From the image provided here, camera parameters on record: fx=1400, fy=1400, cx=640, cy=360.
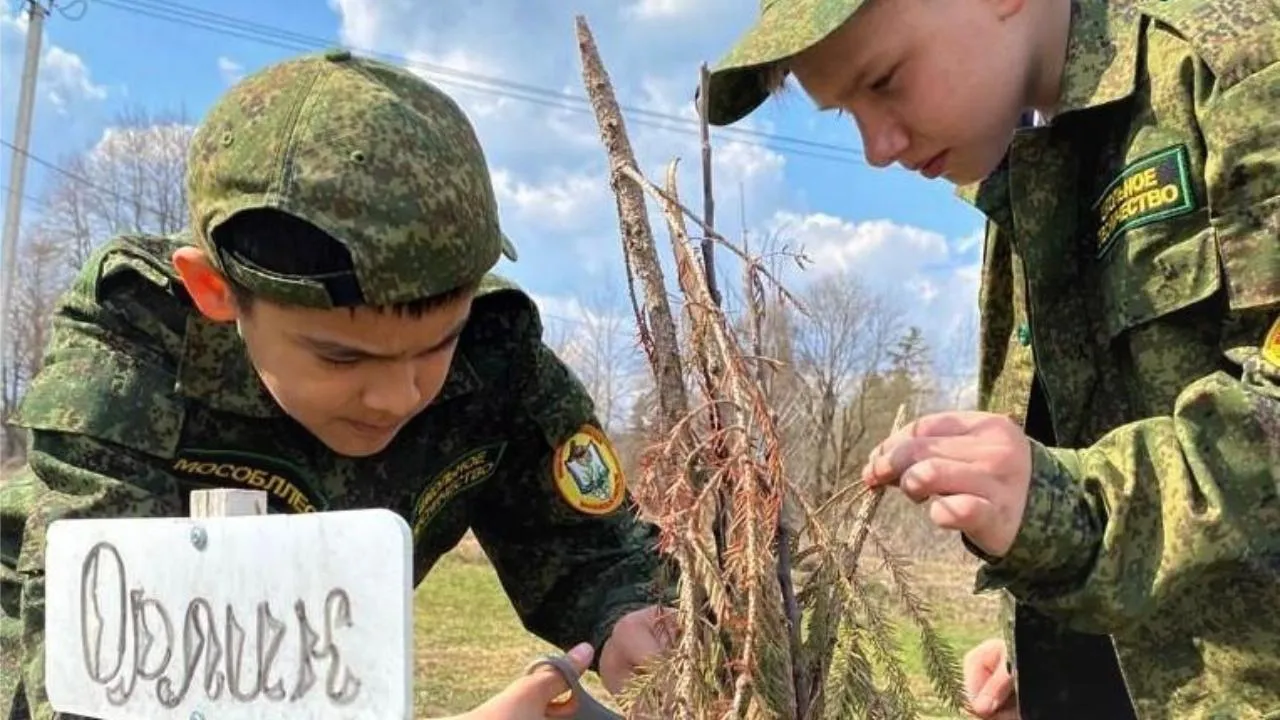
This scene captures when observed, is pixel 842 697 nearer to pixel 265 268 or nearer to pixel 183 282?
pixel 265 268

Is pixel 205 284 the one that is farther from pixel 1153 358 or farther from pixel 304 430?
pixel 1153 358

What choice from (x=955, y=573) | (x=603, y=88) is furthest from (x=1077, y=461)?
(x=955, y=573)

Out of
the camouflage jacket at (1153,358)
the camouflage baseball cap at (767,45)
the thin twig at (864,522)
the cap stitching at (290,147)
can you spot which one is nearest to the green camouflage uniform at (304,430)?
the cap stitching at (290,147)

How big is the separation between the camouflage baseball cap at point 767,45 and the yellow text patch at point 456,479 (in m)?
0.74

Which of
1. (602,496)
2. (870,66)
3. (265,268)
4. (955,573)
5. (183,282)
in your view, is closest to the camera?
(870,66)

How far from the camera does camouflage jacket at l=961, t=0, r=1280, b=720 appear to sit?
1.32m

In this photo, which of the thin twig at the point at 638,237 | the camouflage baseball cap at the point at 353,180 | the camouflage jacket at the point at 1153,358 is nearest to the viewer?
the camouflage jacket at the point at 1153,358

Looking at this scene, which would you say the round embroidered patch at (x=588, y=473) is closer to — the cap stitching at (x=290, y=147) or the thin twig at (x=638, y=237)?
the thin twig at (x=638, y=237)

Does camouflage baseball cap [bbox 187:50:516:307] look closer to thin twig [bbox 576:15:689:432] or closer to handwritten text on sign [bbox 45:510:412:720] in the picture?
thin twig [bbox 576:15:689:432]

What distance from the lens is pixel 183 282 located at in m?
1.88

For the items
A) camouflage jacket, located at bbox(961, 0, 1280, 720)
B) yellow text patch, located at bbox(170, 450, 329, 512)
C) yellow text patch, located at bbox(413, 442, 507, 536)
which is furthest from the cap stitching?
camouflage jacket, located at bbox(961, 0, 1280, 720)

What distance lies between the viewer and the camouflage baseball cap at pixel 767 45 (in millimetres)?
1475

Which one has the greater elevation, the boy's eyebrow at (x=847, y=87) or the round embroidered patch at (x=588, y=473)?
the boy's eyebrow at (x=847, y=87)

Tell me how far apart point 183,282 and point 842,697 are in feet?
3.34
